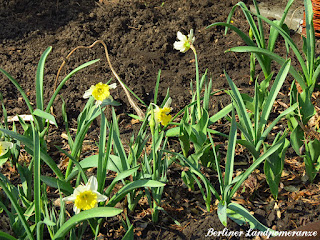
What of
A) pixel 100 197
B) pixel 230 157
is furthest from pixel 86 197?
pixel 230 157

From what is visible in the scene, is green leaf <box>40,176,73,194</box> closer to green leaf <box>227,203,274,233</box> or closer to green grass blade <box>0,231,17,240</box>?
green grass blade <box>0,231,17,240</box>

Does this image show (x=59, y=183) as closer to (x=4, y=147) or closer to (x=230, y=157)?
(x=4, y=147)

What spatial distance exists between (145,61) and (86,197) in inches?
66.2

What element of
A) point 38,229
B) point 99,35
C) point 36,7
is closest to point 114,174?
point 38,229

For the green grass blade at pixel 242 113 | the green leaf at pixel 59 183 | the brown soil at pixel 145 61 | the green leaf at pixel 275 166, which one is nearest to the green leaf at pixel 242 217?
the brown soil at pixel 145 61

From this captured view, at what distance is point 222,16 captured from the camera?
3824mm

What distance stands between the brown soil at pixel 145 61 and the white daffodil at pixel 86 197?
34 centimetres

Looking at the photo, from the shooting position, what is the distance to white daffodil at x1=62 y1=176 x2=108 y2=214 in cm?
178

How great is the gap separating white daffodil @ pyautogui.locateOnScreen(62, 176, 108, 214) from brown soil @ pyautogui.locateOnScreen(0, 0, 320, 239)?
0.34 meters

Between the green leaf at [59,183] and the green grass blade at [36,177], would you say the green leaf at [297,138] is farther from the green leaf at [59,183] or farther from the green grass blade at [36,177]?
the green grass blade at [36,177]

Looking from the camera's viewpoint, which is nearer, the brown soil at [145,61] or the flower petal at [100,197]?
the flower petal at [100,197]

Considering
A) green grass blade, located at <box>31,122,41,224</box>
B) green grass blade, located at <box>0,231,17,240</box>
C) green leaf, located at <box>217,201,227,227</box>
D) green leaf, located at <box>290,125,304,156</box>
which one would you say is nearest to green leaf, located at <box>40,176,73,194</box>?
green grass blade, located at <box>31,122,41,224</box>

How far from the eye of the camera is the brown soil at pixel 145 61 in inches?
85.0

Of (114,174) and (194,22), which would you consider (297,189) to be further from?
(194,22)
